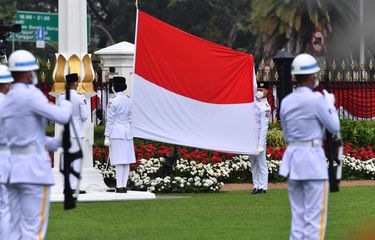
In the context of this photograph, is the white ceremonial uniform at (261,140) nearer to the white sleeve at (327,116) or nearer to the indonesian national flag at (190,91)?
the indonesian national flag at (190,91)

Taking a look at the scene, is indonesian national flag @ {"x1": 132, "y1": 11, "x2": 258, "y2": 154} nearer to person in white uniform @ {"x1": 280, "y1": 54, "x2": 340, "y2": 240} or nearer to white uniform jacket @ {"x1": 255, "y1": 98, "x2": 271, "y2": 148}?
white uniform jacket @ {"x1": 255, "y1": 98, "x2": 271, "y2": 148}

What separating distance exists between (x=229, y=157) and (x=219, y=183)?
1664mm

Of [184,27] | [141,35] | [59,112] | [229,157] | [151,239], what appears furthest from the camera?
[184,27]

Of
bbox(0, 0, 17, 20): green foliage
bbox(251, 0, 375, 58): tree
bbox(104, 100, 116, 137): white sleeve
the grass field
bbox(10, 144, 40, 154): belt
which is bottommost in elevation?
the grass field

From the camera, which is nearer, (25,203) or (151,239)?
(25,203)

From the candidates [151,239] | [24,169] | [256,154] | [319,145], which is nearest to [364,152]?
[256,154]

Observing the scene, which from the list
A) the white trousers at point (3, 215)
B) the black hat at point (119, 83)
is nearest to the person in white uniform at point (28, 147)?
the white trousers at point (3, 215)

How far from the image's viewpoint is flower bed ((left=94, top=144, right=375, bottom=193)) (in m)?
22.1

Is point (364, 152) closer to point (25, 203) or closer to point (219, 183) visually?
point (219, 183)

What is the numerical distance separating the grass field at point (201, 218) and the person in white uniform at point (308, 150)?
234cm

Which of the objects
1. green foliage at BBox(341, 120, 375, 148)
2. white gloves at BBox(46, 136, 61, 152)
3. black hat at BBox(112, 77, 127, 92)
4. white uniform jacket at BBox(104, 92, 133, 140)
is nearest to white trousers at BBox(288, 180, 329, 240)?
white gloves at BBox(46, 136, 61, 152)

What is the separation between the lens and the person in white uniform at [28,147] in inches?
429

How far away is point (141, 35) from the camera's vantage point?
1983cm

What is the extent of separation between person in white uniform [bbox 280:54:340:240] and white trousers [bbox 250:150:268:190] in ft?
30.9
